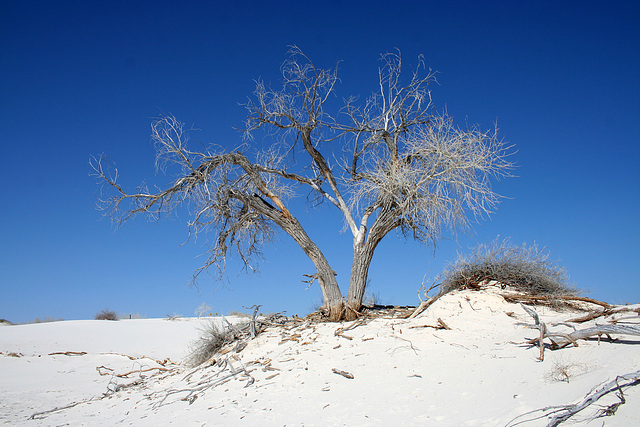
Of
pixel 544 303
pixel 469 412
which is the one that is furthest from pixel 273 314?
pixel 469 412

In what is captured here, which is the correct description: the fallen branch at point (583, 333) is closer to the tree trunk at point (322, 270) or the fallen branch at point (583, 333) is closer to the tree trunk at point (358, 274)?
the tree trunk at point (358, 274)

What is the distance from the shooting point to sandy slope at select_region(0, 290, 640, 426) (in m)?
4.22

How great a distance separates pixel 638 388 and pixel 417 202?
671 cm

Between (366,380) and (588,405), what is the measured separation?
2.88 m

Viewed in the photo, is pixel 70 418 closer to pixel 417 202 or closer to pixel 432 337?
pixel 432 337

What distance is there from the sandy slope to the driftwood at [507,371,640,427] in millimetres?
60

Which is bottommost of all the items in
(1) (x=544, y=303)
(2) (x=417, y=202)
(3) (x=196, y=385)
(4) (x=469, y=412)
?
(4) (x=469, y=412)

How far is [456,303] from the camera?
8.38 meters

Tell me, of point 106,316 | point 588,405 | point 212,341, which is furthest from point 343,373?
point 106,316

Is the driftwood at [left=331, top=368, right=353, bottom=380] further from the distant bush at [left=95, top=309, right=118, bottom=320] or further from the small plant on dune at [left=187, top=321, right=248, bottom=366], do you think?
the distant bush at [left=95, top=309, right=118, bottom=320]

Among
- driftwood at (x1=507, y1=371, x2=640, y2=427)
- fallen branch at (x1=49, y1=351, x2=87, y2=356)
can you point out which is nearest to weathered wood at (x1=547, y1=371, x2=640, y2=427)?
driftwood at (x1=507, y1=371, x2=640, y2=427)

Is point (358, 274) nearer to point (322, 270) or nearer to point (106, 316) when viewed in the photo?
point (322, 270)

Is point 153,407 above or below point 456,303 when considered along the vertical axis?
below

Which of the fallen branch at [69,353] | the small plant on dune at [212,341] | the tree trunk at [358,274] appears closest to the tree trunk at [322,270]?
the tree trunk at [358,274]
